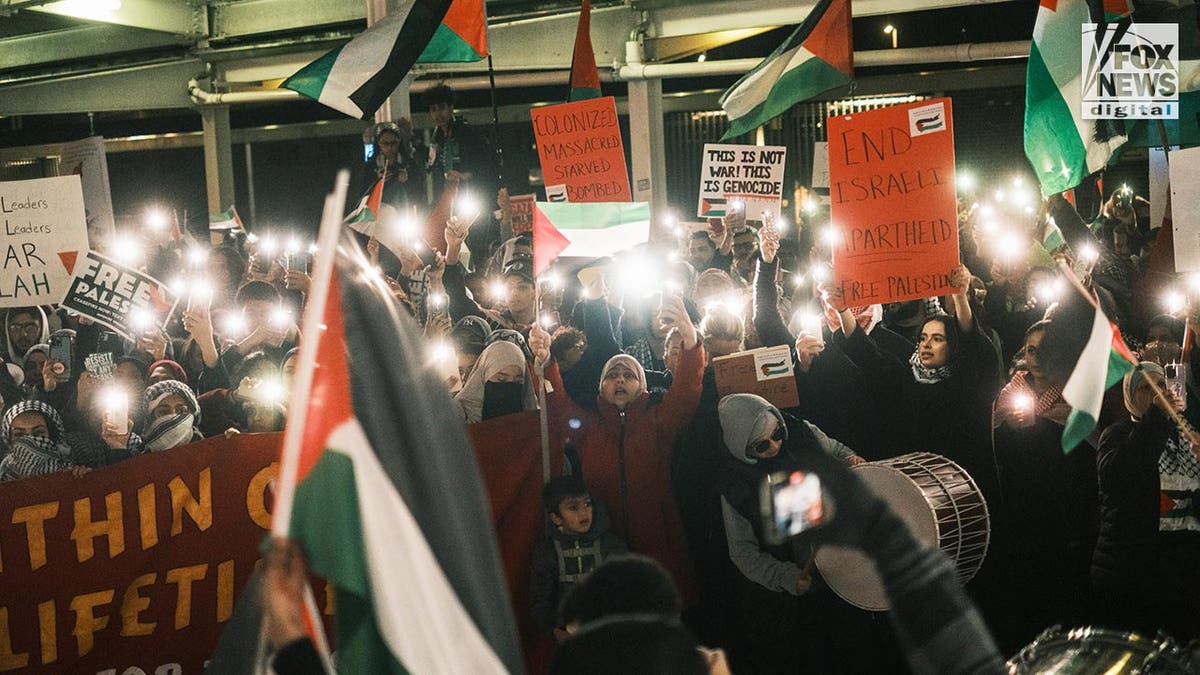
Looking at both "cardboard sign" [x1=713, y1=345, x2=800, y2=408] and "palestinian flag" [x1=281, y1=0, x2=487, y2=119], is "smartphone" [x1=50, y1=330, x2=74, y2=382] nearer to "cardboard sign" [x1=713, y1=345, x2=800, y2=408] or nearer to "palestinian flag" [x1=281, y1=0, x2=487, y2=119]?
"palestinian flag" [x1=281, y1=0, x2=487, y2=119]

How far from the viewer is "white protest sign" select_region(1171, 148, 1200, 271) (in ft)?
19.2

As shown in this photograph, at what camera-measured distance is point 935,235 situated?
19.3 ft

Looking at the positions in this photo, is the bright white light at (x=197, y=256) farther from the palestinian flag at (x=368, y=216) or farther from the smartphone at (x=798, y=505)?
the smartphone at (x=798, y=505)

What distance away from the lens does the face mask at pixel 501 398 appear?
6.01m

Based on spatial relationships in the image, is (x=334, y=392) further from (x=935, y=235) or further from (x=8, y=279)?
(x=8, y=279)

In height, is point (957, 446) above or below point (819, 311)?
below

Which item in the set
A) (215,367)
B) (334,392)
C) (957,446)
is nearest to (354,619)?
(334,392)

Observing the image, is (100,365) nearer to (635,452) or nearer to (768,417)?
(635,452)

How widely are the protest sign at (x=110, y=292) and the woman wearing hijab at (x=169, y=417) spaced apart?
86cm

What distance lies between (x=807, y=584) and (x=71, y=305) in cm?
414

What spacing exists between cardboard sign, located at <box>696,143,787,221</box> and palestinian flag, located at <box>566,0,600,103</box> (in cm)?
116

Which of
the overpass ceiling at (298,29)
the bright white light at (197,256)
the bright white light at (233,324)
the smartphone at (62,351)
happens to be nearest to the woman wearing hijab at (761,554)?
the bright white light at (233,324)

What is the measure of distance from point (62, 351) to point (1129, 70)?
20.9 ft

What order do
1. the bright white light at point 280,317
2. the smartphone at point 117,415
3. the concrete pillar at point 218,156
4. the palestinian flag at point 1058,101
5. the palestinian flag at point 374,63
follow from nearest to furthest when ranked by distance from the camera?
1. the smartphone at point 117,415
2. the palestinian flag at point 1058,101
3. the bright white light at point 280,317
4. the palestinian flag at point 374,63
5. the concrete pillar at point 218,156
